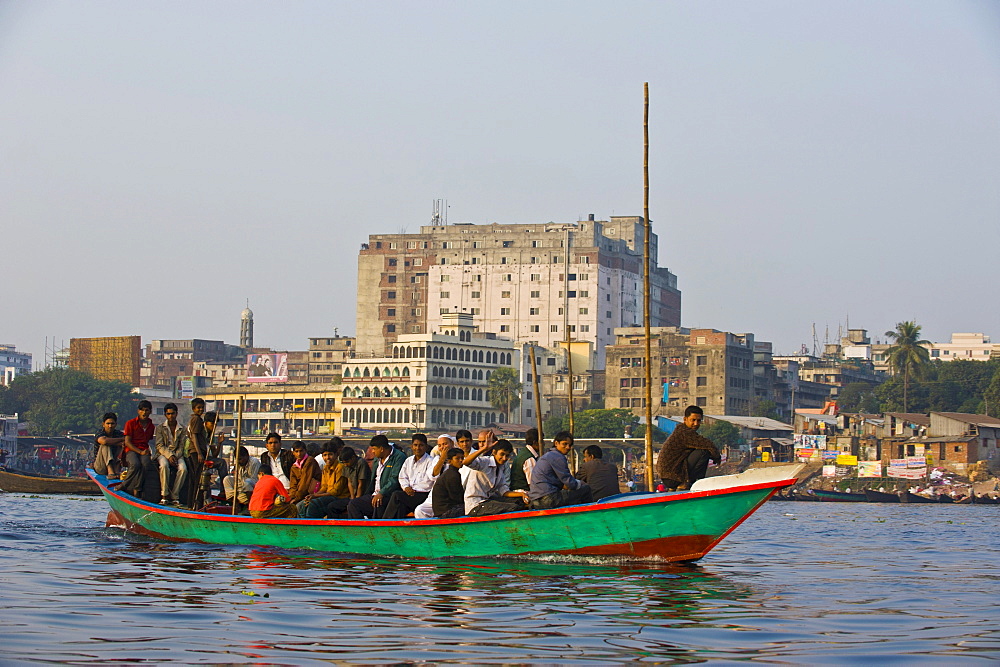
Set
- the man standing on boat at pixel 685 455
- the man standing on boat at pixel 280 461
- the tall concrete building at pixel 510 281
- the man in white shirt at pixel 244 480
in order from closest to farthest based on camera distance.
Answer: the man standing on boat at pixel 685 455 → the man standing on boat at pixel 280 461 → the man in white shirt at pixel 244 480 → the tall concrete building at pixel 510 281

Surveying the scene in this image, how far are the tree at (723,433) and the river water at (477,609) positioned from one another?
240 ft

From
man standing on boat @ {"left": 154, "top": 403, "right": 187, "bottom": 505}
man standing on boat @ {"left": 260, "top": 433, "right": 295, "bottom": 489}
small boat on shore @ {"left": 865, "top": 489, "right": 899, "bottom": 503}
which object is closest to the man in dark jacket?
man standing on boat @ {"left": 260, "top": 433, "right": 295, "bottom": 489}

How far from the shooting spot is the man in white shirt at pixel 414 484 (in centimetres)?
1853

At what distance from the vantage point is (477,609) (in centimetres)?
1345

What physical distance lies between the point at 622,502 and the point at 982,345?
16510 centimetres

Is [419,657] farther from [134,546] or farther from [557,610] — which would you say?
[134,546]

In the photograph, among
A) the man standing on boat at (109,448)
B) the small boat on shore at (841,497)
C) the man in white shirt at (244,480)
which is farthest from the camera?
the small boat on shore at (841,497)

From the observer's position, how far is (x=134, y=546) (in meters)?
21.9

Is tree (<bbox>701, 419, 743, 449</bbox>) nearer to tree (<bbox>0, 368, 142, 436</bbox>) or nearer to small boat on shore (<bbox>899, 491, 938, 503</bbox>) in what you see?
small boat on shore (<bbox>899, 491, 938, 503</bbox>)

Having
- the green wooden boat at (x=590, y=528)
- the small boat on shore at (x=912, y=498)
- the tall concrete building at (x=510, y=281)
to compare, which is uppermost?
the tall concrete building at (x=510, y=281)

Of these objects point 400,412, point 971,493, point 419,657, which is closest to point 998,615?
point 419,657

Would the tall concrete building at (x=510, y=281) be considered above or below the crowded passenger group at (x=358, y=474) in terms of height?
above

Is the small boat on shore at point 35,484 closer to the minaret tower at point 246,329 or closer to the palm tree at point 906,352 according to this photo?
the palm tree at point 906,352

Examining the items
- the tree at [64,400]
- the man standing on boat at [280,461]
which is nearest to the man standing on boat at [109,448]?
the man standing on boat at [280,461]
